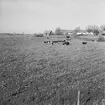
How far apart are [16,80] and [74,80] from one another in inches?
263

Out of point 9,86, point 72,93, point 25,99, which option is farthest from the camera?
point 9,86

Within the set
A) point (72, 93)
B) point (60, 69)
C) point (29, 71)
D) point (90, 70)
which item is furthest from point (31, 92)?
point (90, 70)

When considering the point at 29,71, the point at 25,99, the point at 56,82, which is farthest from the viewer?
the point at 29,71

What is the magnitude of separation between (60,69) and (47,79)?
3.77 metres

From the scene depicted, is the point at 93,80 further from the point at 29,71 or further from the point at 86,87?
the point at 29,71

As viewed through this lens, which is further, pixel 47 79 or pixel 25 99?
pixel 47 79

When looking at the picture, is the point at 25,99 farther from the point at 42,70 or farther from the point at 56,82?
the point at 42,70

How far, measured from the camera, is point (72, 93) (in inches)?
512

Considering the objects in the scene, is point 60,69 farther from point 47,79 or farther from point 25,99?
point 25,99

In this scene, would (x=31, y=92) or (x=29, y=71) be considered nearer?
(x=31, y=92)

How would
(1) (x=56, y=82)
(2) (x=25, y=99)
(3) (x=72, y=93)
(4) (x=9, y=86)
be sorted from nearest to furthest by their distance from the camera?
(2) (x=25, y=99) → (3) (x=72, y=93) → (4) (x=9, y=86) → (1) (x=56, y=82)

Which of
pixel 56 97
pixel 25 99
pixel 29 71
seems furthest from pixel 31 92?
pixel 29 71

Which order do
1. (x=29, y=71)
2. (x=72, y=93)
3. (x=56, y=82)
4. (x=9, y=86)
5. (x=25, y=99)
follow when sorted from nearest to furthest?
(x=25, y=99) → (x=72, y=93) → (x=9, y=86) → (x=56, y=82) → (x=29, y=71)

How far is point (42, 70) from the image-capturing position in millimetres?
18578
